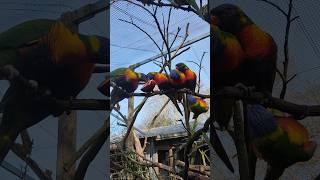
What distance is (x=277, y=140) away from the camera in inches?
88.4

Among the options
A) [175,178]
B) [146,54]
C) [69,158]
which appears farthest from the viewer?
[69,158]

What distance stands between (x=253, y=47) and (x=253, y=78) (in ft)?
0.39

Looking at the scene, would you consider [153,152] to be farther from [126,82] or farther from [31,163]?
[31,163]

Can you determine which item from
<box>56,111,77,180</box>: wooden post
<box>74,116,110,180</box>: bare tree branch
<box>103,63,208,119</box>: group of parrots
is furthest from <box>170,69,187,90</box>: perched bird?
<box>56,111,77,180</box>: wooden post

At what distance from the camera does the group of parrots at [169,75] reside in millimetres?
2162

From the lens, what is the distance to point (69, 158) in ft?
7.80

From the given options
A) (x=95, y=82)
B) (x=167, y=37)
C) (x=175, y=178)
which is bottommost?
(x=175, y=178)

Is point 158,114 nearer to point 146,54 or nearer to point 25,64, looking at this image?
point 146,54

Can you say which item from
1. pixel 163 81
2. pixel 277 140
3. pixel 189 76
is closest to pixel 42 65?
pixel 163 81

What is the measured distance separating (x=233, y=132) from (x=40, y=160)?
2.57 ft

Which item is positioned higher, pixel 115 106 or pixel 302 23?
pixel 302 23

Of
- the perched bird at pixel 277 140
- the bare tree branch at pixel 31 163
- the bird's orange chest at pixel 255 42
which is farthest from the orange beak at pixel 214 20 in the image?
the bare tree branch at pixel 31 163

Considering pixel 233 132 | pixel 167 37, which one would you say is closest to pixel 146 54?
pixel 167 37

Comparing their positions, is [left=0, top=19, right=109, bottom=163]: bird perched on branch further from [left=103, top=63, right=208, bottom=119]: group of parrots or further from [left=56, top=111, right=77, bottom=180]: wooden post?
[left=103, top=63, right=208, bottom=119]: group of parrots
